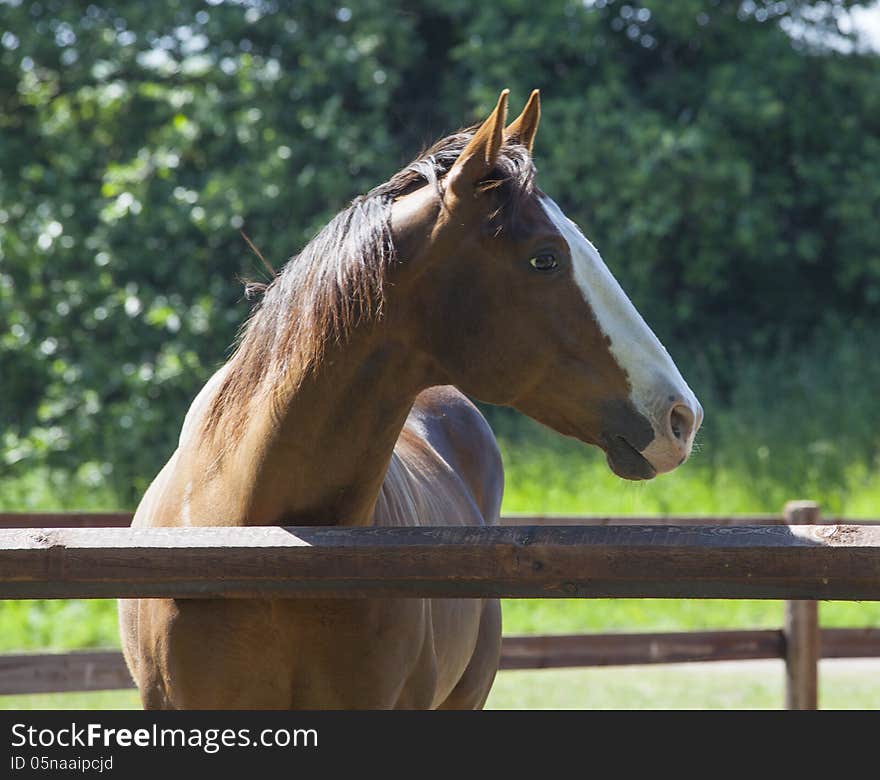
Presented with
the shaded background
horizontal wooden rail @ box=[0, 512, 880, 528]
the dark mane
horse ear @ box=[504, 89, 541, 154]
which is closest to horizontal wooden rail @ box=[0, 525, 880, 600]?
the dark mane

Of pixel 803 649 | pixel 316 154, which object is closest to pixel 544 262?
pixel 803 649

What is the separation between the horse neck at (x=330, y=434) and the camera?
247cm

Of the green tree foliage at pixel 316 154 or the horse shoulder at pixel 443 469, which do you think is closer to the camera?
the horse shoulder at pixel 443 469

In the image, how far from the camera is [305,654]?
2555mm

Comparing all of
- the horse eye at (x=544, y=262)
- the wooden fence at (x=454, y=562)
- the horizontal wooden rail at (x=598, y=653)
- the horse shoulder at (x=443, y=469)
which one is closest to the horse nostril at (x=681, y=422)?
the wooden fence at (x=454, y=562)

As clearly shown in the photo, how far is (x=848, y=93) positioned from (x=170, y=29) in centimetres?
696

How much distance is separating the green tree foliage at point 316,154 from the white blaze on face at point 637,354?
24.8ft

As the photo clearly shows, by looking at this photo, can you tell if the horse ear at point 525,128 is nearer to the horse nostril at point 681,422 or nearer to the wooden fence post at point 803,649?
the horse nostril at point 681,422

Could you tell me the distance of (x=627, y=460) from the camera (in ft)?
7.89

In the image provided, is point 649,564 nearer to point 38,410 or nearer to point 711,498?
→ point 711,498

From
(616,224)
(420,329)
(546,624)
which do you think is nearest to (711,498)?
(546,624)

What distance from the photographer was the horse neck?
8.11 ft

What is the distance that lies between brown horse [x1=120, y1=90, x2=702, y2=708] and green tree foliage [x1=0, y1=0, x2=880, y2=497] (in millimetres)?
7161

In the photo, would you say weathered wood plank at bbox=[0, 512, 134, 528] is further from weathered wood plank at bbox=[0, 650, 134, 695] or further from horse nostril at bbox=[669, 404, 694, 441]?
horse nostril at bbox=[669, 404, 694, 441]
